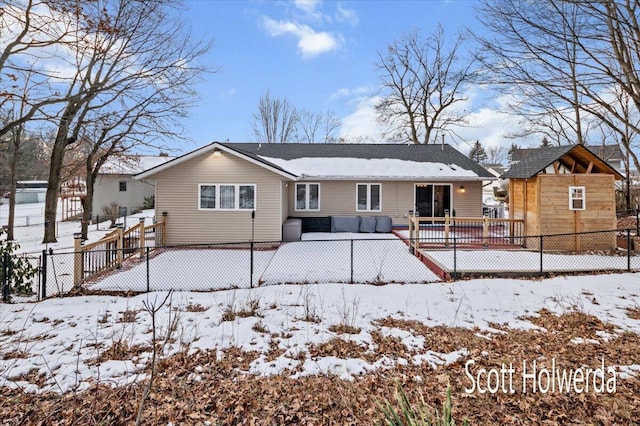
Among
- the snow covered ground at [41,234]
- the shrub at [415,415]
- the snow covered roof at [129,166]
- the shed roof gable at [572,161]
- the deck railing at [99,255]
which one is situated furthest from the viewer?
the snow covered roof at [129,166]

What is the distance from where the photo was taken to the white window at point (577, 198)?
34.2ft

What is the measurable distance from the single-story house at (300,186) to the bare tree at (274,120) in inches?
502

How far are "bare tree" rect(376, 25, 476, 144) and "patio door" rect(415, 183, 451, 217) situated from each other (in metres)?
13.6

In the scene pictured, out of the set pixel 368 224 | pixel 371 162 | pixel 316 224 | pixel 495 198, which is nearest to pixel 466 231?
pixel 368 224

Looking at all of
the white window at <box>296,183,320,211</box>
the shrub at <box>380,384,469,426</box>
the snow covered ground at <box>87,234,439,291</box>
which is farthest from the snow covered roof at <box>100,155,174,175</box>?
the shrub at <box>380,384,469,426</box>

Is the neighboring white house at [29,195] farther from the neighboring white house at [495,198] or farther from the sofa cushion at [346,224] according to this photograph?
the neighboring white house at [495,198]

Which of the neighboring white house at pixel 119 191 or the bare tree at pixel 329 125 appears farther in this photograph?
the bare tree at pixel 329 125

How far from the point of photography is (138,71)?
1241 centimetres

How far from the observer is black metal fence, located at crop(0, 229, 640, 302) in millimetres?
7461

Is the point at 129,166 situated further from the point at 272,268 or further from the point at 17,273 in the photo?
the point at 272,268

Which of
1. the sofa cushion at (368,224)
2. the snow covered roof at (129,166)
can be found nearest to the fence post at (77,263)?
the sofa cushion at (368,224)

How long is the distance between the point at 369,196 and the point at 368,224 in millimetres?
1546

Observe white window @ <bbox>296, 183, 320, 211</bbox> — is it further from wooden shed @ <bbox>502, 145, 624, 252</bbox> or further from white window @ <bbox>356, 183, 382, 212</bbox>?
wooden shed @ <bbox>502, 145, 624, 252</bbox>

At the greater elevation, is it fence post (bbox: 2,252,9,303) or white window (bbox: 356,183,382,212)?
white window (bbox: 356,183,382,212)
